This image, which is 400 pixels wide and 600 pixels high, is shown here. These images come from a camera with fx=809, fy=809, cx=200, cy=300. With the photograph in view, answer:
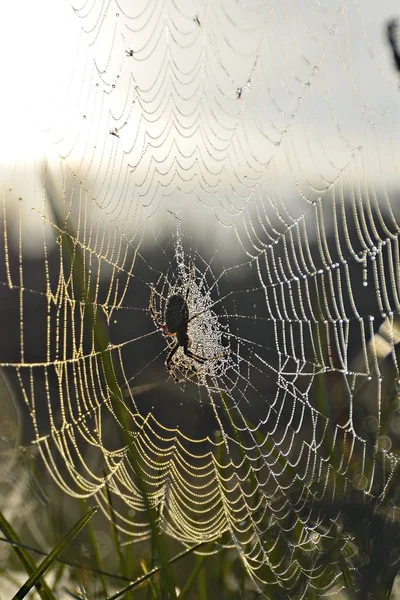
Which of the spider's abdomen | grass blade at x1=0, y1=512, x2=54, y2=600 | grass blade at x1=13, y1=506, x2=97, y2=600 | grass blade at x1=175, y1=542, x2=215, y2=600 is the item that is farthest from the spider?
grass blade at x1=13, y1=506, x2=97, y2=600

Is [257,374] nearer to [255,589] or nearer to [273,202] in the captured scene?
[273,202]

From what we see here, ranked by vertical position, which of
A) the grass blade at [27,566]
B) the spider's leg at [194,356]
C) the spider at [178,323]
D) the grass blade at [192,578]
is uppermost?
the spider at [178,323]

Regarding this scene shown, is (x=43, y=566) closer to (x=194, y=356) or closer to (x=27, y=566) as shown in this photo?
(x=27, y=566)

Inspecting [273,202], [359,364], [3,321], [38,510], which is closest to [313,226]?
[273,202]

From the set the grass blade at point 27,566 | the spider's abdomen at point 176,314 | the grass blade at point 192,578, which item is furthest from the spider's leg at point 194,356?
the grass blade at point 27,566

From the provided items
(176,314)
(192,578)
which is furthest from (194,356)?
(192,578)

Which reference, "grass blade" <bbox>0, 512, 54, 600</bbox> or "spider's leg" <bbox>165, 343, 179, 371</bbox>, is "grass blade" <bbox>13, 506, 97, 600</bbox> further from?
"spider's leg" <bbox>165, 343, 179, 371</bbox>

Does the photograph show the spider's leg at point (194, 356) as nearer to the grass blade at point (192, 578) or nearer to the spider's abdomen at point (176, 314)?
the spider's abdomen at point (176, 314)

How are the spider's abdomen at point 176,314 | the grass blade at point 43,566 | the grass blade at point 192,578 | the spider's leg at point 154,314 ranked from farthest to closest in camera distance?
the spider's leg at point 154,314 → the spider's abdomen at point 176,314 → the grass blade at point 192,578 → the grass blade at point 43,566

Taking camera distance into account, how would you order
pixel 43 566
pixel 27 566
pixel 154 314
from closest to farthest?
pixel 43 566
pixel 27 566
pixel 154 314
